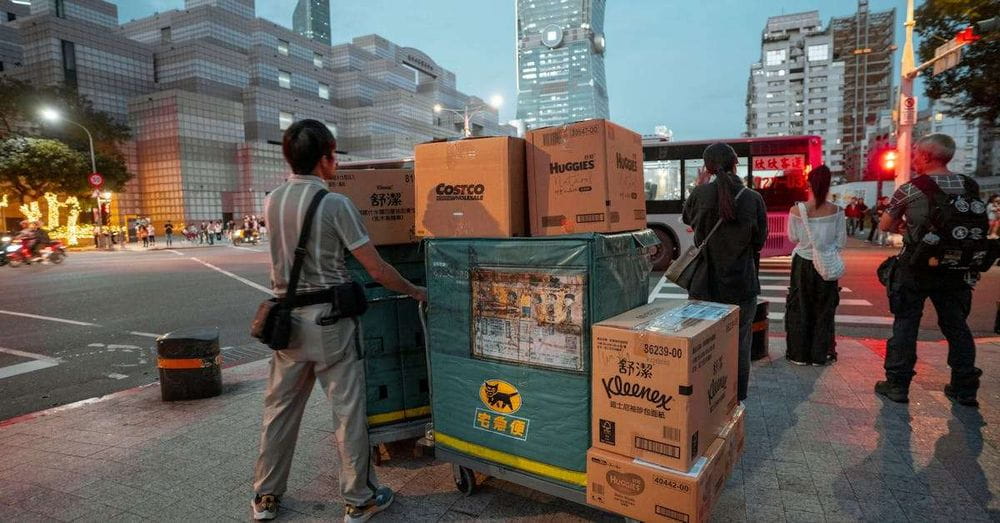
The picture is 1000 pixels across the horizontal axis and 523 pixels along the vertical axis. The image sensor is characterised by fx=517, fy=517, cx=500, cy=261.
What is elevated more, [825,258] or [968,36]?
[968,36]

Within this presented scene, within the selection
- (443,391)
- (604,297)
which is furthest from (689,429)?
(443,391)

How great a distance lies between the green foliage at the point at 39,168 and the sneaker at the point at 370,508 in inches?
1519

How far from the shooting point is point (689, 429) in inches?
86.7

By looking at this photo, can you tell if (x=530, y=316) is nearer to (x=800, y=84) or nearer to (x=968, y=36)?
(x=968, y=36)

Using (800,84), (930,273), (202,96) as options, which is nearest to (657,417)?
(930,273)

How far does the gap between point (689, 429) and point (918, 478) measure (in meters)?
1.86

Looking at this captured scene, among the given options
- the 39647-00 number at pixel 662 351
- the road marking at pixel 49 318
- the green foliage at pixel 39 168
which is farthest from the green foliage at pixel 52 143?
the 39647-00 number at pixel 662 351

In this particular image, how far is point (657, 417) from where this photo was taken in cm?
226

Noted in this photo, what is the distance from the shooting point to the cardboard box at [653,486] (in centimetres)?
217

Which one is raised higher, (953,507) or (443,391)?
(443,391)

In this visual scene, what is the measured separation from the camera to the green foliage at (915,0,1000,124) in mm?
12297

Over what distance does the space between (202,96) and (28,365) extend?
46.4m

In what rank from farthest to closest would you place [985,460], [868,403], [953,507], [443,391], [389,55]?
[389,55] → [868,403] → [985,460] → [443,391] → [953,507]

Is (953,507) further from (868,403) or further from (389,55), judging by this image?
(389,55)
